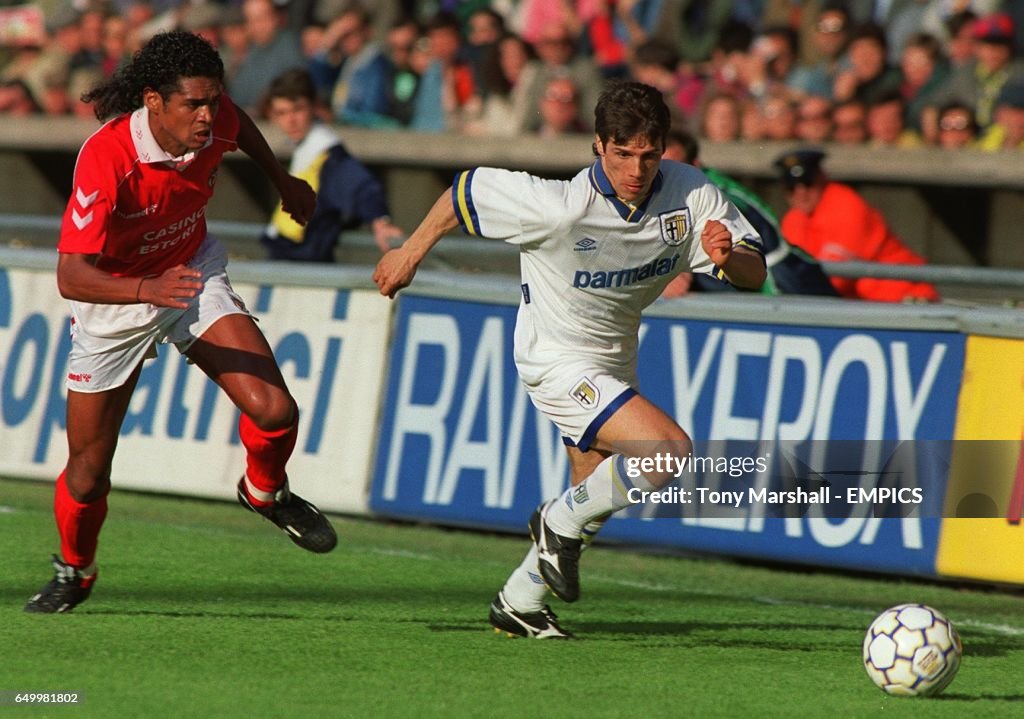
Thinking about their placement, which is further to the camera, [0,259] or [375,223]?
[0,259]

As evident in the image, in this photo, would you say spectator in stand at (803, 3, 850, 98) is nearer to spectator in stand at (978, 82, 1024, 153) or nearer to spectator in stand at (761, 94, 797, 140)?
spectator in stand at (761, 94, 797, 140)

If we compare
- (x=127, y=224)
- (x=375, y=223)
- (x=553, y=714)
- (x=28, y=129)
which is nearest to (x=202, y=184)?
(x=127, y=224)

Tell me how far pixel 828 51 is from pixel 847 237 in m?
3.47

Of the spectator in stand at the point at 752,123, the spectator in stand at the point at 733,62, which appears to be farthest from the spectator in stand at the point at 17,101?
the spectator in stand at the point at 752,123

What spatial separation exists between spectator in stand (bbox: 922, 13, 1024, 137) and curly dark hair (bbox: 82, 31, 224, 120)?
304 inches

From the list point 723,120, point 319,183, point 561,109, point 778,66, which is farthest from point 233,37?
point 319,183

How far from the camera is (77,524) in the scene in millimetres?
7465

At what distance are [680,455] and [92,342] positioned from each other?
2406 mm

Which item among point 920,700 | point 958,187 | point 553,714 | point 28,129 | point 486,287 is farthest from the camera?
point 28,129

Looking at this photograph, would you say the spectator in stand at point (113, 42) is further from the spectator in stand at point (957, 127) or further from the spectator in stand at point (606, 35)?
the spectator in stand at point (957, 127)

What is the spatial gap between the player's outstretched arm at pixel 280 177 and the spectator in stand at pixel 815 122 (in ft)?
21.5

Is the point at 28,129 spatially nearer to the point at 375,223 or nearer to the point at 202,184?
the point at 375,223

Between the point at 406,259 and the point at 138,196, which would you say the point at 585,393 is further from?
the point at 138,196

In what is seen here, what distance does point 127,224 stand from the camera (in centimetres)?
723
